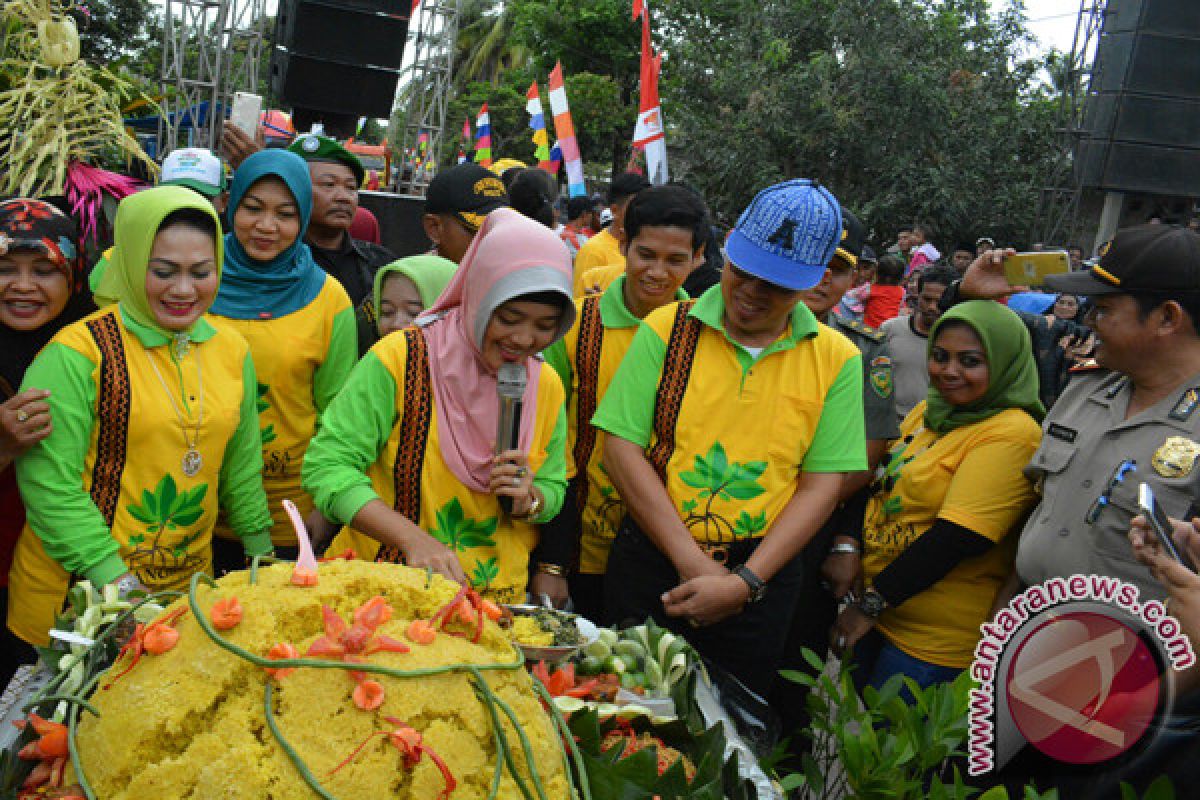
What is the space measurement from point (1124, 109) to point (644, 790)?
629 inches

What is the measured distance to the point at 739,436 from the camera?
2850 mm

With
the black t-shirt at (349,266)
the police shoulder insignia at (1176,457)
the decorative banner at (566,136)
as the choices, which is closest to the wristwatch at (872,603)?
the police shoulder insignia at (1176,457)

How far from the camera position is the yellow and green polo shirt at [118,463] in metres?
2.48

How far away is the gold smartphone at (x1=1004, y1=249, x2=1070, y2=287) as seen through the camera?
3367 mm

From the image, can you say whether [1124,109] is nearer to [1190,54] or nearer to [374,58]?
[1190,54]

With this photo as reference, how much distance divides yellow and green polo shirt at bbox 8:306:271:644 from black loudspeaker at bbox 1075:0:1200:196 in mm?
15263

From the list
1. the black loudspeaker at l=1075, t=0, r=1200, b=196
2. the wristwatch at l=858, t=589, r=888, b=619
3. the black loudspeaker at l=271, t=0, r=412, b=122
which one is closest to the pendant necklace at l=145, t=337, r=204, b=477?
the wristwatch at l=858, t=589, r=888, b=619

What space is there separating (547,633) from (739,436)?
1.05 m

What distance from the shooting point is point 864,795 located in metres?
1.73

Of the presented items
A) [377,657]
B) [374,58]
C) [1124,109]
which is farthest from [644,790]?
[1124,109]

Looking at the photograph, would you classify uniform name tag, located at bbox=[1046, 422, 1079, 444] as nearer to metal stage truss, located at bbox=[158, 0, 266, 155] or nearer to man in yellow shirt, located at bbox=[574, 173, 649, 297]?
man in yellow shirt, located at bbox=[574, 173, 649, 297]

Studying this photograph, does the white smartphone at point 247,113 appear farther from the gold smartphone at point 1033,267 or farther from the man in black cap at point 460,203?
the gold smartphone at point 1033,267

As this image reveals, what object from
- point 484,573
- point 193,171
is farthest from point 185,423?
point 193,171

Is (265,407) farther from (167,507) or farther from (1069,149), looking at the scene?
(1069,149)
